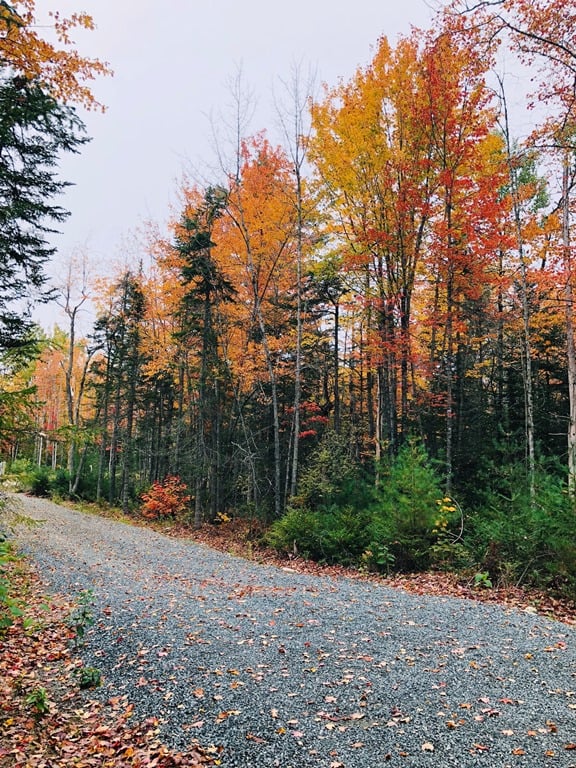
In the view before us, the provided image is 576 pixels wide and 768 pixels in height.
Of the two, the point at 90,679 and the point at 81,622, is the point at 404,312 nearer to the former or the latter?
the point at 81,622

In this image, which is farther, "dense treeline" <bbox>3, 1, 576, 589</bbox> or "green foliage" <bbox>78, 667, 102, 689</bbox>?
"dense treeline" <bbox>3, 1, 576, 589</bbox>

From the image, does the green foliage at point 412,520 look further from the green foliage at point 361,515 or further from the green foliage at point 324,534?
the green foliage at point 324,534

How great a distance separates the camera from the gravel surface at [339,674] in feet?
9.86

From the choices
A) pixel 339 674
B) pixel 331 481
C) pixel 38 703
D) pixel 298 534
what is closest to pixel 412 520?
pixel 298 534

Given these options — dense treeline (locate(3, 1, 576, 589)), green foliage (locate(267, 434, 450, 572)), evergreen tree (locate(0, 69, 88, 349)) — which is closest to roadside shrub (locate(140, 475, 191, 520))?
dense treeline (locate(3, 1, 576, 589))

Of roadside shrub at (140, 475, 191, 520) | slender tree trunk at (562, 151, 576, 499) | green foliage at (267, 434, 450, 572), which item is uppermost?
slender tree trunk at (562, 151, 576, 499)

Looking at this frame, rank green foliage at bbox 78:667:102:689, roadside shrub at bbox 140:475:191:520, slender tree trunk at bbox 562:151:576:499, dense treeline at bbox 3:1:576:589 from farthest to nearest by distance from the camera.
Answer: roadside shrub at bbox 140:475:191:520 → slender tree trunk at bbox 562:151:576:499 → dense treeline at bbox 3:1:576:589 → green foliage at bbox 78:667:102:689

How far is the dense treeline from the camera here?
300 inches

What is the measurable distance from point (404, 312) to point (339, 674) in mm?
9559

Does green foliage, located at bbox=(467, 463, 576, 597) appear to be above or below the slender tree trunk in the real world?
below

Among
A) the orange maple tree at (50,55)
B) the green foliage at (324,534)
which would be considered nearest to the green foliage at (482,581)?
the green foliage at (324,534)

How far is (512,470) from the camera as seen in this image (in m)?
8.55

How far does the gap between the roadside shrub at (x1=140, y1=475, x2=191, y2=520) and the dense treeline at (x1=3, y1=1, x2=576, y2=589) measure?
0.34ft

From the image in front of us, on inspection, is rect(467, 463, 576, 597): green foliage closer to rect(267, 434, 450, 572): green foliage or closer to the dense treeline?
the dense treeline
